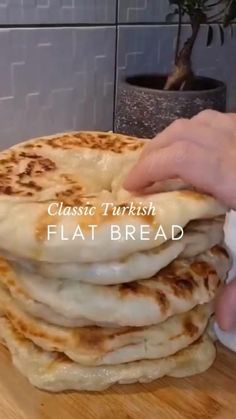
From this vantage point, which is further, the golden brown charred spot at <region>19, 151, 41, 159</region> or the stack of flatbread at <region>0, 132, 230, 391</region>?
the golden brown charred spot at <region>19, 151, 41, 159</region>

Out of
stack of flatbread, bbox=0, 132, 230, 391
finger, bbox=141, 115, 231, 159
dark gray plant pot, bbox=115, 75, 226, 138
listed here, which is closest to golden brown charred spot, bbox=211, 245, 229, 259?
stack of flatbread, bbox=0, 132, 230, 391

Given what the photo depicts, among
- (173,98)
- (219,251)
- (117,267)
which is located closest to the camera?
(117,267)

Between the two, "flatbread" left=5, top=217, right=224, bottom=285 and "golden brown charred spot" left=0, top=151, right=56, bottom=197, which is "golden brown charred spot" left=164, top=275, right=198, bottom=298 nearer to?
"flatbread" left=5, top=217, right=224, bottom=285

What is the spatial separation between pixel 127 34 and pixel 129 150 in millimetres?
537

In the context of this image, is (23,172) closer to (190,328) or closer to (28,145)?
(28,145)

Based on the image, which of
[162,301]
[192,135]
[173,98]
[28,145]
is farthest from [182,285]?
[173,98]

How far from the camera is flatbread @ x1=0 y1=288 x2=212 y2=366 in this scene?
54 centimetres

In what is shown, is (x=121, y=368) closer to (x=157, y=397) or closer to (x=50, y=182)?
(x=157, y=397)

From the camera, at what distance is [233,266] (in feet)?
2.09

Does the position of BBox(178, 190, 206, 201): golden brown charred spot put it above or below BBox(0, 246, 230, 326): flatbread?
above

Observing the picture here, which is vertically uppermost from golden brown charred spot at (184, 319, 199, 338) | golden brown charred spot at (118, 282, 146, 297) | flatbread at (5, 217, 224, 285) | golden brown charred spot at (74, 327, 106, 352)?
flatbread at (5, 217, 224, 285)

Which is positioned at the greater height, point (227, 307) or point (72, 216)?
point (72, 216)

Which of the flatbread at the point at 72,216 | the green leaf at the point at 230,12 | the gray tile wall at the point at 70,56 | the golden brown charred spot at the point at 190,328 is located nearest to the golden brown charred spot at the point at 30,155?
the flatbread at the point at 72,216

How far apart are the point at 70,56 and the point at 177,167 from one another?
603 millimetres
